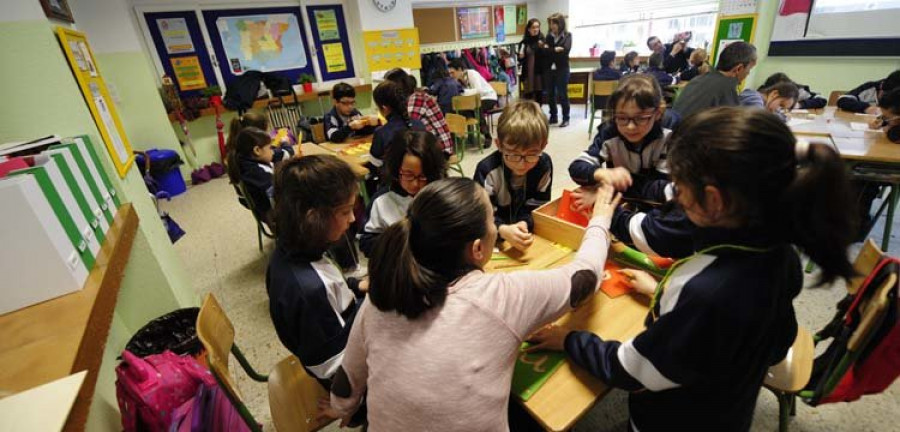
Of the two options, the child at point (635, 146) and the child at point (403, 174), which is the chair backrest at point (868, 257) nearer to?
the child at point (635, 146)

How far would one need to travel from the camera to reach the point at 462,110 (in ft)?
17.6

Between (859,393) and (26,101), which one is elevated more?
A: (26,101)

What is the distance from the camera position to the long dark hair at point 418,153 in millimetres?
1600

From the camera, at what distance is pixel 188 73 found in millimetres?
5219

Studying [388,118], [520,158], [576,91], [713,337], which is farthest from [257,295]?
[576,91]

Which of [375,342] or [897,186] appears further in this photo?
[897,186]

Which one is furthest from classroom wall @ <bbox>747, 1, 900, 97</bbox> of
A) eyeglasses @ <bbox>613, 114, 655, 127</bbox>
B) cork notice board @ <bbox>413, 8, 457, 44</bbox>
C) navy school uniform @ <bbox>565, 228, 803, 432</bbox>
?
navy school uniform @ <bbox>565, 228, 803, 432</bbox>

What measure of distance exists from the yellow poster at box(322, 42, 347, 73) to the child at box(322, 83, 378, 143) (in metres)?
2.73

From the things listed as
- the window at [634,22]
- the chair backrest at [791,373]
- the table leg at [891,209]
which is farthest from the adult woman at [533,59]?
the chair backrest at [791,373]

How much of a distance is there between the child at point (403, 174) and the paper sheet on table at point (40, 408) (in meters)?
1.00

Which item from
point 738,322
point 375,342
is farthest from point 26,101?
point 738,322

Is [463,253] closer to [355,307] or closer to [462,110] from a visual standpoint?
[355,307]

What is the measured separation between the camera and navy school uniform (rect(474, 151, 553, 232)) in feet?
5.86

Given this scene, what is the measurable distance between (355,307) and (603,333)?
0.77 metres
